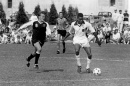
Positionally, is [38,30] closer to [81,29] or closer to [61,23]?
[81,29]

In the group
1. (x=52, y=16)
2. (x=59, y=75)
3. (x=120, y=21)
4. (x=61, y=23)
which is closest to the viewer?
(x=59, y=75)

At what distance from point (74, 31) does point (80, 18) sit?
1.93ft

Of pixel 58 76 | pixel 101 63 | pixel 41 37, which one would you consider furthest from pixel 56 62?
pixel 58 76

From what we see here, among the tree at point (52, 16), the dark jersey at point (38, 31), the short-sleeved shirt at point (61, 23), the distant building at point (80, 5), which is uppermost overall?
the dark jersey at point (38, 31)

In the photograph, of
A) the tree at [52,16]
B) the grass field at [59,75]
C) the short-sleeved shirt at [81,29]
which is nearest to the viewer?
the grass field at [59,75]

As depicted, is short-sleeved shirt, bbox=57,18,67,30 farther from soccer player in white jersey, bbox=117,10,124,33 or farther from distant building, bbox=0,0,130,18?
distant building, bbox=0,0,130,18

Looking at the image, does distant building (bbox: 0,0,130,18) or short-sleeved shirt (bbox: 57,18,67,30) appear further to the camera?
distant building (bbox: 0,0,130,18)

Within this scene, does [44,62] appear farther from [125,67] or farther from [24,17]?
[24,17]

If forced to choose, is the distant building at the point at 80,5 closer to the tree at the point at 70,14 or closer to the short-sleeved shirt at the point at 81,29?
the tree at the point at 70,14

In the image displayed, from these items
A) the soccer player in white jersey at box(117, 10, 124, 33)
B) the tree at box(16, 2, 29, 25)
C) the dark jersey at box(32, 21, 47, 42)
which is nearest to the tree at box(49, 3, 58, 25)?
the tree at box(16, 2, 29, 25)

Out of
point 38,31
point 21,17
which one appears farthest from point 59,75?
point 21,17

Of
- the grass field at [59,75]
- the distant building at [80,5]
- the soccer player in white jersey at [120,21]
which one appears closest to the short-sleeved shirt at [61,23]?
the grass field at [59,75]

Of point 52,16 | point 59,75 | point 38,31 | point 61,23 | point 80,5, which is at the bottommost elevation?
point 52,16

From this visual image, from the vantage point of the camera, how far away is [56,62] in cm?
1875
